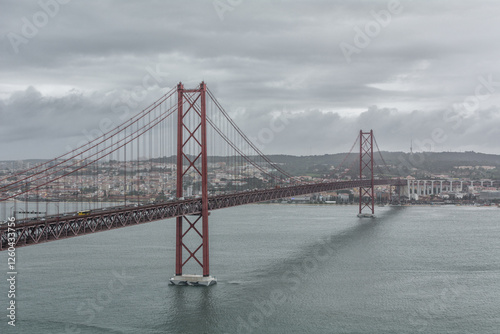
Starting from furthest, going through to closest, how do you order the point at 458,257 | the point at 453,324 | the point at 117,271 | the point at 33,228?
the point at 458,257 < the point at 117,271 < the point at 453,324 < the point at 33,228

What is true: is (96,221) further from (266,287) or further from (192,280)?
(266,287)

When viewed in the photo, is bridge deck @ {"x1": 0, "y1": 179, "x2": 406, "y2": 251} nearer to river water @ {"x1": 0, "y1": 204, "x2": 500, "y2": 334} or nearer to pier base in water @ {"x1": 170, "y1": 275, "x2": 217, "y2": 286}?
pier base in water @ {"x1": 170, "y1": 275, "x2": 217, "y2": 286}

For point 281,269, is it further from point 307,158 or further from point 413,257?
point 307,158

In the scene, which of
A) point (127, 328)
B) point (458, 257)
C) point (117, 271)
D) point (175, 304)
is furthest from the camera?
point (458, 257)

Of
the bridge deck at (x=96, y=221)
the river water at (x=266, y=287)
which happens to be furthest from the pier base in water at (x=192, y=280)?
the bridge deck at (x=96, y=221)

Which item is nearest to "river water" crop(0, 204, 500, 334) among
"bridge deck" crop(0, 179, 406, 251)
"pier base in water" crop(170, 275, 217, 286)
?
"pier base in water" crop(170, 275, 217, 286)

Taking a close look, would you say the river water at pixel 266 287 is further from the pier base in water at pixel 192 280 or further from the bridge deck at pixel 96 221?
the bridge deck at pixel 96 221

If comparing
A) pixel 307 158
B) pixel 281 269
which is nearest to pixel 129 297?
pixel 281 269
